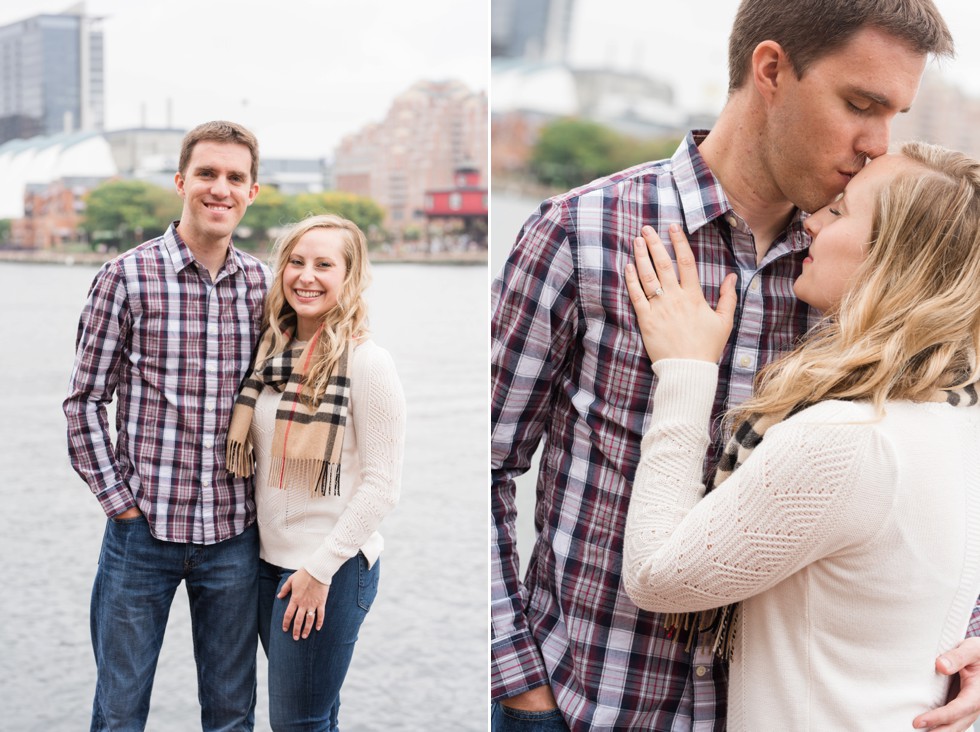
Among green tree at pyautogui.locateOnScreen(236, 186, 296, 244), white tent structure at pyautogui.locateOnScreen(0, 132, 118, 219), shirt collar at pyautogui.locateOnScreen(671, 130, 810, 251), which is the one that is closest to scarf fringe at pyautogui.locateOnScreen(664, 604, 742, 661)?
shirt collar at pyautogui.locateOnScreen(671, 130, 810, 251)

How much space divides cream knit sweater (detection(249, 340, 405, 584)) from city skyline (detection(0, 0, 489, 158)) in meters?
1.50

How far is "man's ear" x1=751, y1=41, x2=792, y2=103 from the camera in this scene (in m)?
1.10

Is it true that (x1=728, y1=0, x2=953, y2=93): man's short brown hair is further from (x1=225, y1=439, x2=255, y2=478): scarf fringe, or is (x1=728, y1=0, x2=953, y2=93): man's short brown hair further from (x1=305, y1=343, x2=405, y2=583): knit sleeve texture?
(x1=225, y1=439, x2=255, y2=478): scarf fringe

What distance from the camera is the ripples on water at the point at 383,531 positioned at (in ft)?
9.48

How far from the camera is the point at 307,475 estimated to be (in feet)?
6.14

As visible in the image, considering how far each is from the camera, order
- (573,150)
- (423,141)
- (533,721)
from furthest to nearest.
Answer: (573,150) < (423,141) < (533,721)

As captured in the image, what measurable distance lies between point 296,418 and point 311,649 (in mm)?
476

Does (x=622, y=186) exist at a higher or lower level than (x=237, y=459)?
higher

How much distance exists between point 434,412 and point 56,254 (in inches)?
78.6

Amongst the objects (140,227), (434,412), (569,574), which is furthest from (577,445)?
(434,412)

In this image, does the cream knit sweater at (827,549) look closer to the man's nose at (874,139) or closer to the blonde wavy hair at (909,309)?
the blonde wavy hair at (909,309)

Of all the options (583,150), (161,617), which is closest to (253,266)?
(161,617)

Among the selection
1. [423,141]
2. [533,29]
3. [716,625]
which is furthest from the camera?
[533,29]

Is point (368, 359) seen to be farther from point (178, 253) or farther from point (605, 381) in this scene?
point (605, 381)
